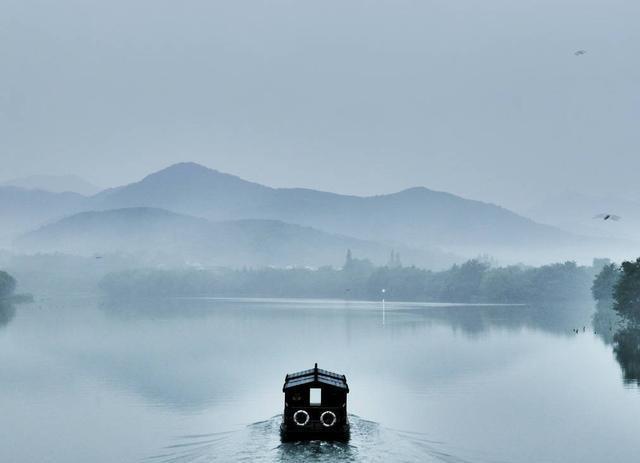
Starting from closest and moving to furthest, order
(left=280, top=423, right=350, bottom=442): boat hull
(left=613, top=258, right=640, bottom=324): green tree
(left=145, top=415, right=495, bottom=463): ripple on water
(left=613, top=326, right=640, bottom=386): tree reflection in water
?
(left=145, top=415, right=495, bottom=463): ripple on water
(left=280, top=423, right=350, bottom=442): boat hull
(left=613, top=326, right=640, bottom=386): tree reflection in water
(left=613, top=258, right=640, bottom=324): green tree

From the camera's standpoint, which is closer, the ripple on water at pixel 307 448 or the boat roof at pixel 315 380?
the ripple on water at pixel 307 448

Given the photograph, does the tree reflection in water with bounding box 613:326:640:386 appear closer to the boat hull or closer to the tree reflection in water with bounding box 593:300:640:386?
the tree reflection in water with bounding box 593:300:640:386

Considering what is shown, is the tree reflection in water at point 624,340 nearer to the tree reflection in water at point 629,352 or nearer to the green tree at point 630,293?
the tree reflection in water at point 629,352

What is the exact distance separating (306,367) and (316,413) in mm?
41315

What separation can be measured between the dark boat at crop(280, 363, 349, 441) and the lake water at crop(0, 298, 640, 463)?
1.35 meters

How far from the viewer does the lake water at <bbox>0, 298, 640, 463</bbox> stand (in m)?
48.4

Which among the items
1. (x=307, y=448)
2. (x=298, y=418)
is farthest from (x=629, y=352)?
(x=307, y=448)

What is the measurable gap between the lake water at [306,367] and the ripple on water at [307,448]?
0.15m

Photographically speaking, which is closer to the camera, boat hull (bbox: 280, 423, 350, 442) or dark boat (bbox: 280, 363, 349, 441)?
boat hull (bbox: 280, 423, 350, 442)

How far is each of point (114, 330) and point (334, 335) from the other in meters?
44.1

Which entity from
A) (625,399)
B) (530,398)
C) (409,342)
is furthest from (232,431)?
(409,342)

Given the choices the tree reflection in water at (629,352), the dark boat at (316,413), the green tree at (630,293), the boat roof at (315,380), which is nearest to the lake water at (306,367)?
the dark boat at (316,413)

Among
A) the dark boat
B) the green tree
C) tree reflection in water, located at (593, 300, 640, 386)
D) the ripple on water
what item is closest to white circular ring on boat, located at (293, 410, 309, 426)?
the dark boat

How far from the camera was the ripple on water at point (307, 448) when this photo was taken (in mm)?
44250
